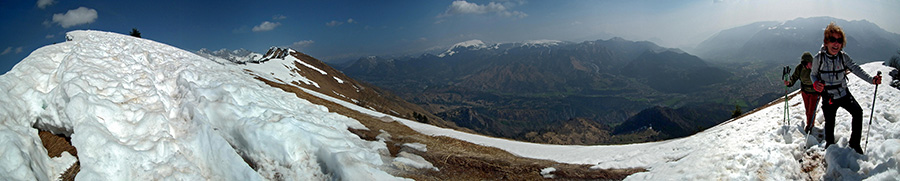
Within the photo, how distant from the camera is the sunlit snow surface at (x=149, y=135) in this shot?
43.4ft

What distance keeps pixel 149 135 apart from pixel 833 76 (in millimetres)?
26895

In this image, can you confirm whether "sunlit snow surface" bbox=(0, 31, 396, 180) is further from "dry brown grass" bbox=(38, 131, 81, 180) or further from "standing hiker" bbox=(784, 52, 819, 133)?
"standing hiker" bbox=(784, 52, 819, 133)

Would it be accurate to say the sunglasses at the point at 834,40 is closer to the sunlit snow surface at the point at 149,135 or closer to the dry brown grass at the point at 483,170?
the dry brown grass at the point at 483,170

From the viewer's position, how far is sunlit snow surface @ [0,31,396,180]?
1322cm

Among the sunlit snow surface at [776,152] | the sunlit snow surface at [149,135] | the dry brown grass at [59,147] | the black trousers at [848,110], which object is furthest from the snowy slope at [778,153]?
the dry brown grass at [59,147]

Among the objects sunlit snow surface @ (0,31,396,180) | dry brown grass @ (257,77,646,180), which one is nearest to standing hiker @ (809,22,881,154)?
dry brown grass @ (257,77,646,180)

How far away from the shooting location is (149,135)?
52.1 ft

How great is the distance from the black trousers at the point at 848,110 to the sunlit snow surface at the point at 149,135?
15510mm

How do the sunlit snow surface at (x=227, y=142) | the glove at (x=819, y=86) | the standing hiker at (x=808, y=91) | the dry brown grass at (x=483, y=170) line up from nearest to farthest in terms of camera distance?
1. the glove at (x=819, y=86)
2. the sunlit snow surface at (x=227, y=142)
3. the standing hiker at (x=808, y=91)
4. the dry brown grass at (x=483, y=170)

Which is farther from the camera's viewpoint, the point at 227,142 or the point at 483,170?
the point at 483,170

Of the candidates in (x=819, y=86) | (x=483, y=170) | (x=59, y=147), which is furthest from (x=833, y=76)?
(x=59, y=147)

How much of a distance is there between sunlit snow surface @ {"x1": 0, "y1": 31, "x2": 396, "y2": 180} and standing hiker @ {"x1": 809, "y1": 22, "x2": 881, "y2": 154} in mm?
15696

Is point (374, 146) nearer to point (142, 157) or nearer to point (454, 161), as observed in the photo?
point (454, 161)

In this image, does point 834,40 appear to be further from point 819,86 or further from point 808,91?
point 808,91
